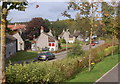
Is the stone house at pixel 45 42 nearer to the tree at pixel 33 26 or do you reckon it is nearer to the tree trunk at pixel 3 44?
the tree at pixel 33 26

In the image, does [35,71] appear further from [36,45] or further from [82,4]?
[36,45]

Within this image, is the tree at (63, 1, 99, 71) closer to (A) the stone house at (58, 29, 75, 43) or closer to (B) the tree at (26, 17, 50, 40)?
(B) the tree at (26, 17, 50, 40)

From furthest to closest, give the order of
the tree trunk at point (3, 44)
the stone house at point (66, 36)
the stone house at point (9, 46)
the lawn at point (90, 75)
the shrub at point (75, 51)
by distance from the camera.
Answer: the stone house at point (66, 36) → the stone house at point (9, 46) → the shrub at point (75, 51) → the lawn at point (90, 75) → the tree trunk at point (3, 44)

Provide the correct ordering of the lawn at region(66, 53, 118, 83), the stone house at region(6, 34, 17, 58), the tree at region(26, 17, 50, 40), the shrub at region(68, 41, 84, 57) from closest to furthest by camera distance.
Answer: the lawn at region(66, 53, 118, 83)
the shrub at region(68, 41, 84, 57)
the stone house at region(6, 34, 17, 58)
the tree at region(26, 17, 50, 40)

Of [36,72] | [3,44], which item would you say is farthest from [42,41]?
[3,44]

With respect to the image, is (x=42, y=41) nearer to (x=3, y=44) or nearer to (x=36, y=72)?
(x=36, y=72)

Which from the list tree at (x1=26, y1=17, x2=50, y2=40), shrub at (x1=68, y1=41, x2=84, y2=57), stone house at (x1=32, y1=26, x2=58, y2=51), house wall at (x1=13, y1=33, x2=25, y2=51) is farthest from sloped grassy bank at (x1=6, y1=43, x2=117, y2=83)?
tree at (x1=26, y1=17, x2=50, y2=40)

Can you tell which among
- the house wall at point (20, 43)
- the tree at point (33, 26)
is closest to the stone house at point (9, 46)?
the house wall at point (20, 43)

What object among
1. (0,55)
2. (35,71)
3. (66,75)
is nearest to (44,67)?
(35,71)

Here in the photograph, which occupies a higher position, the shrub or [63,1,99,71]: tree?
[63,1,99,71]: tree

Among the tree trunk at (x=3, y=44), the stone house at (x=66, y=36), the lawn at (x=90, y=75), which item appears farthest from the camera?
the stone house at (x=66, y=36)

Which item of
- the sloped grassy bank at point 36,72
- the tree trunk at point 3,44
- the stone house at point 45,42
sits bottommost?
the stone house at point 45,42

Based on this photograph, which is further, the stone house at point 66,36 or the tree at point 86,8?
the stone house at point 66,36

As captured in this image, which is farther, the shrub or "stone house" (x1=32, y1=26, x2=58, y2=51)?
"stone house" (x1=32, y1=26, x2=58, y2=51)
